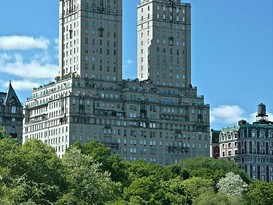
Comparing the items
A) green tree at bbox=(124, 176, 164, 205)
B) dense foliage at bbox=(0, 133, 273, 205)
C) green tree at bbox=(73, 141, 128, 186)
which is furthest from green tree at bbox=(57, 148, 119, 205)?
green tree at bbox=(73, 141, 128, 186)

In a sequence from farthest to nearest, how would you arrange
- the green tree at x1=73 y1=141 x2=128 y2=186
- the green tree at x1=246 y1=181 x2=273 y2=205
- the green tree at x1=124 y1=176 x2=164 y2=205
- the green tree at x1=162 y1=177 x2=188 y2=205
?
1. the green tree at x1=246 y1=181 x2=273 y2=205
2. the green tree at x1=162 y1=177 x2=188 y2=205
3. the green tree at x1=73 y1=141 x2=128 y2=186
4. the green tree at x1=124 y1=176 x2=164 y2=205

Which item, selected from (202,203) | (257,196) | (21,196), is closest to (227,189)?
(257,196)

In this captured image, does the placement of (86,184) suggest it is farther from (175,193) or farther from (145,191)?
(175,193)

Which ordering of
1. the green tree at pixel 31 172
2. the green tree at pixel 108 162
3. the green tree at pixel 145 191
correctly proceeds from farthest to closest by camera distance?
the green tree at pixel 108 162
the green tree at pixel 145 191
the green tree at pixel 31 172

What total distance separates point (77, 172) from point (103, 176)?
9.09 m

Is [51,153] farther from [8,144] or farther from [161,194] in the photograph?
[161,194]

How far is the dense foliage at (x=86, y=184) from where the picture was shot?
374 ft

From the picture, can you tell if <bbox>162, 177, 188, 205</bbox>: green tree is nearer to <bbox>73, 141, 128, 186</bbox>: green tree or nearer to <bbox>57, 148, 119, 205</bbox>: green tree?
<bbox>73, 141, 128, 186</bbox>: green tree

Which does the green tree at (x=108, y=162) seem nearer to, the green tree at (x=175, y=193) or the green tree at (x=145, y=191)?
the green tree at (x=145, y=191)

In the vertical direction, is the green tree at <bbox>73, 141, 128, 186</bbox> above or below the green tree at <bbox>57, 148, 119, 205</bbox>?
above

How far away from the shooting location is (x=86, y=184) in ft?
424

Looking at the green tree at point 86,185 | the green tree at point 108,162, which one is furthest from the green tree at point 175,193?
the green tree at point 86,185

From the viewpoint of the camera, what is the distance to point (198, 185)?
189625mm

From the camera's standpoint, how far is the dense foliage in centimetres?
11388
